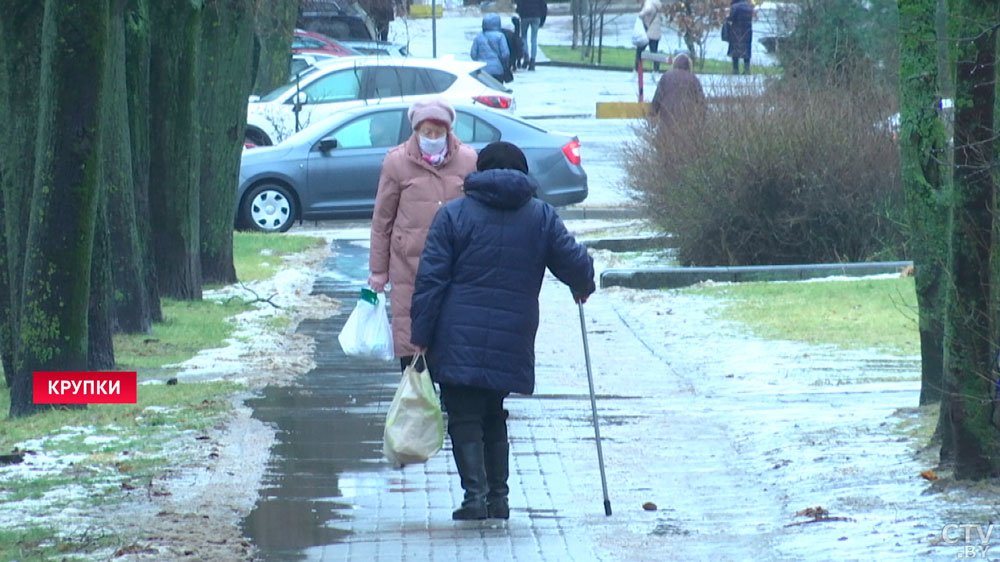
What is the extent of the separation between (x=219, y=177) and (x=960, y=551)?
10531 mm

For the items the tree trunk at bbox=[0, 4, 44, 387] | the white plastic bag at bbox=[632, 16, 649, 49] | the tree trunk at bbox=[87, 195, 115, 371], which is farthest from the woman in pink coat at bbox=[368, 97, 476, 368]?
the white plastic bag at bbox=[632, 16, 649, 49]

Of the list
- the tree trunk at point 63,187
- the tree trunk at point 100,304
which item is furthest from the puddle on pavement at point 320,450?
the tree trunk at point 63,187

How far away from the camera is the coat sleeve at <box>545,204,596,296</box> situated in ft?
23.7

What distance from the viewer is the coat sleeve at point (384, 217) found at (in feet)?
28.9

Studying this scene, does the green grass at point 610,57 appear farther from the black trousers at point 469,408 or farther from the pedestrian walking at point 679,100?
the black trousers at point 469,408

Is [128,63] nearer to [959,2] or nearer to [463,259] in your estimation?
[463,259]

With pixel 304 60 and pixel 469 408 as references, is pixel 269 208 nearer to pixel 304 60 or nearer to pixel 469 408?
pixel 304 60

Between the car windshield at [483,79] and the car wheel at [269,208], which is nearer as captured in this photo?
the car wheel at [269,208]

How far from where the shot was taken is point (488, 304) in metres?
7.14

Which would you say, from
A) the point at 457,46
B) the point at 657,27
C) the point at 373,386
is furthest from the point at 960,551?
the point at 457,46

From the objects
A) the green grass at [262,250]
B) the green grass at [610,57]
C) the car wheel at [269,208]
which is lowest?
the green grass at [262,250]

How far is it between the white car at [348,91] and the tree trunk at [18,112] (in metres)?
15.4

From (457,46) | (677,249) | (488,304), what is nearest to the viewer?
(488,304)

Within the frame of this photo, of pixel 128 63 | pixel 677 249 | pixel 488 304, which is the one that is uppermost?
pixel 128 63
